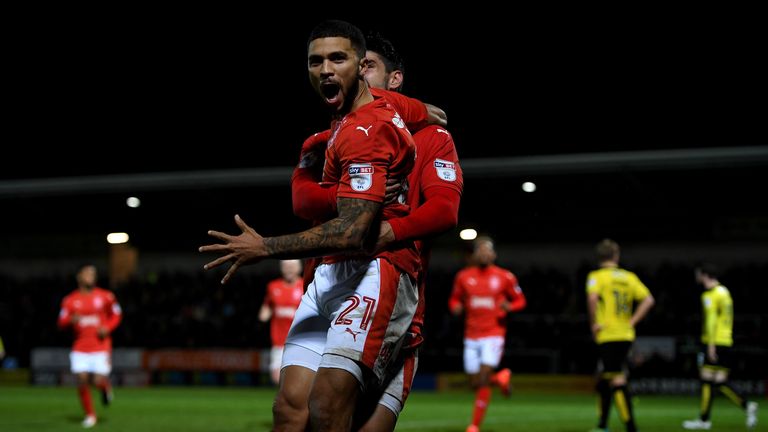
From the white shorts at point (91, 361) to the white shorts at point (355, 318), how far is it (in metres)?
12.0

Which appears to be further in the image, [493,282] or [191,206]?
[191,206]

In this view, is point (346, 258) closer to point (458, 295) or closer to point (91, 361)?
point (458, 295)

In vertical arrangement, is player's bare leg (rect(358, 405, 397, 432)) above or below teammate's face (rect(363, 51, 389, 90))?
below

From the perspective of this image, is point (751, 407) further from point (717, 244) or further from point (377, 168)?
point (717, 244)

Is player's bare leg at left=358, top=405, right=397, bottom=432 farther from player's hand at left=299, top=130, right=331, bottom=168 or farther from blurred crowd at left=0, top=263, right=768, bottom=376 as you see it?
blurred crowd at left=0, top=263, right=768, bottom=376

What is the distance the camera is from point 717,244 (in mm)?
27828

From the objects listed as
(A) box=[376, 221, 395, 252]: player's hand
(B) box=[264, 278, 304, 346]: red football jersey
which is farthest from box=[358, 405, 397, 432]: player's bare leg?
(B) box=[264, 278, 304, 346]: red football jersey

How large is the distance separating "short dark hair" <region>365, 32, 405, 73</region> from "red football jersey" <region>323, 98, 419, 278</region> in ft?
3.16

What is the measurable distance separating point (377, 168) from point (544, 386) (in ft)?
69.5

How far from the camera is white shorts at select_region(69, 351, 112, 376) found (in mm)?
15516

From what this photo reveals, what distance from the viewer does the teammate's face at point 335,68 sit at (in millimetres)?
4031

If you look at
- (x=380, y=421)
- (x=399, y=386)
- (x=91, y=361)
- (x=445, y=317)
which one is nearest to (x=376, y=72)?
(x=399, y=386)

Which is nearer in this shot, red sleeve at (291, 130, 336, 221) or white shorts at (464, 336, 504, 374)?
red sleeve at (291, 130, 336, 221)

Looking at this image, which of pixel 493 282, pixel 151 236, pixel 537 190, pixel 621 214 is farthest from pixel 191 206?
pixel 493 282
